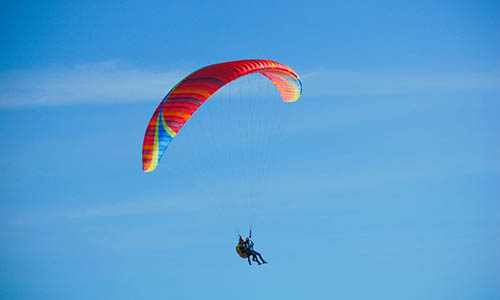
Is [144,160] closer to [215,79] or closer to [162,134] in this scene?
[162,134]

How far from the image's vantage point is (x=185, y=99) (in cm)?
4922

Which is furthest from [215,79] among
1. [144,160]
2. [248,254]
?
[248,254]

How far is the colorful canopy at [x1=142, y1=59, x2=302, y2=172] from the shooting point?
161 feet

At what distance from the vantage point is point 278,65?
50688 millimetres

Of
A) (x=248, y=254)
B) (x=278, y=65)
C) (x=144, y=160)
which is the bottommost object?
(x=248, y=254)

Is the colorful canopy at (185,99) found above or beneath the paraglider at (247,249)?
above

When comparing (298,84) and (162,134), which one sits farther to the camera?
(298,84)

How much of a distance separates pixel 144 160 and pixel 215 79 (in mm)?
4846

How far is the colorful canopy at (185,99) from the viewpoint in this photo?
4897cm

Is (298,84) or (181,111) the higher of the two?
(298,84)

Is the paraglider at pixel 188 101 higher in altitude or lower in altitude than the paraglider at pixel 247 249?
higher

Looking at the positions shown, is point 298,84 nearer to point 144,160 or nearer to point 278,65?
point 278,65

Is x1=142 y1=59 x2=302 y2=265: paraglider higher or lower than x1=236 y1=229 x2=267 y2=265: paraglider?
above

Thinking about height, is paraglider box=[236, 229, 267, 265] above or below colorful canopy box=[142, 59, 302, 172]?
below
